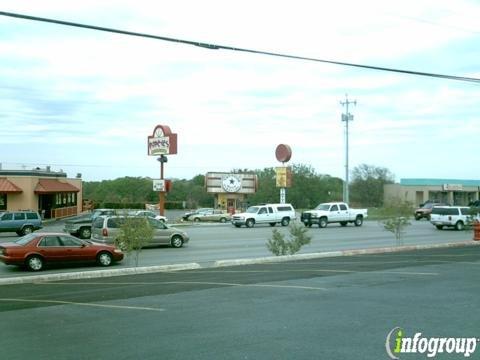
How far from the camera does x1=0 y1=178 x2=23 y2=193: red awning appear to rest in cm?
5081

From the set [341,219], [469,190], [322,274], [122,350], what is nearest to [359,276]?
[322,274]

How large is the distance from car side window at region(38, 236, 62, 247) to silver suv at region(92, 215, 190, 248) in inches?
163

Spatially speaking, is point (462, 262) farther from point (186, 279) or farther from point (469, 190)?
point (469, 190)

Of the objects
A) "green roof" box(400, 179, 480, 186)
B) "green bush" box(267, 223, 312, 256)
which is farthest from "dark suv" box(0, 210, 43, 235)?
"green roof" box(400, 179, 480, 186)

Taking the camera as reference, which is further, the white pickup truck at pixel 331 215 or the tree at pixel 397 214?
the white pickup truck at pixel 331 215

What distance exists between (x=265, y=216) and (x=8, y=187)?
22.4m

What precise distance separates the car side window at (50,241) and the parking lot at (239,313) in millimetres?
5517

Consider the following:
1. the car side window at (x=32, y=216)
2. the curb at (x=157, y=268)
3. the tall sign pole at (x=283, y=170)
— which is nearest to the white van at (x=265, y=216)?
the tall sign pole at (x=283, y=170)

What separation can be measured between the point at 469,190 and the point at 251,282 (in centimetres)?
10038

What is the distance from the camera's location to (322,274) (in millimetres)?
14445

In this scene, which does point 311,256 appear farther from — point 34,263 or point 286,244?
point 34,263

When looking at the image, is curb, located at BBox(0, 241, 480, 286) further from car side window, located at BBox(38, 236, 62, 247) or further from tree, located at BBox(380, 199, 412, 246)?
car side window, located at BBox(38, 236, 62, 247)

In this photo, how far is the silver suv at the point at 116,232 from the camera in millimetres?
25578

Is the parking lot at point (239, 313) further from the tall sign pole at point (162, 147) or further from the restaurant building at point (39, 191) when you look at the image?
the restaurant building at point (39, 191)
